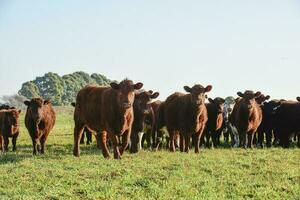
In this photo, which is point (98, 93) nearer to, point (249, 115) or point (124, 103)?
point (124, 103)

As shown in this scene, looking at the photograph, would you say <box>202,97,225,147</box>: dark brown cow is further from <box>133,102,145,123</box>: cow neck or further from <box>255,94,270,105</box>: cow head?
<box>133,102,145,123</box>: cow neck

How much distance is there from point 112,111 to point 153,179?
157 inches

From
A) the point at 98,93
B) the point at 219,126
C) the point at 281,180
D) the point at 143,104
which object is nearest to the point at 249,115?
the point at 219,126

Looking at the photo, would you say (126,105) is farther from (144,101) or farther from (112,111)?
(144,101)

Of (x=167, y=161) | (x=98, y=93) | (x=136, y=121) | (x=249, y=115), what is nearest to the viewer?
(x=167, y=161)

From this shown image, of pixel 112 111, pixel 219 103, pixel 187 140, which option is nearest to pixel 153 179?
pixel 112 111

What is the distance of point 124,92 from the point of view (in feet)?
44.1

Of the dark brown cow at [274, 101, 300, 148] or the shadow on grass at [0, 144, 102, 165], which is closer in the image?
the shadow on grass at [0, 144, 102, 165]

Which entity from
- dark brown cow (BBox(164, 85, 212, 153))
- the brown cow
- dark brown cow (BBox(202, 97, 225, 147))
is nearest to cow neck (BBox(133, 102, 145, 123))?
dark brown cow (BBox(164, 85, 212, 153))

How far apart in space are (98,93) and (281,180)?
262 inches

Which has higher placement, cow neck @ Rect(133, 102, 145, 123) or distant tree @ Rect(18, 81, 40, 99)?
distant tree @ Rect(18, 81, 40, 99)

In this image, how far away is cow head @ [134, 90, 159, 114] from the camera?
58.2 feet

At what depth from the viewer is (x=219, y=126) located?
21.4 m

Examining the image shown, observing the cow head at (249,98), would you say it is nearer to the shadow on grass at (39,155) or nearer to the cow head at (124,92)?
the shadow on grass at (39,155)
